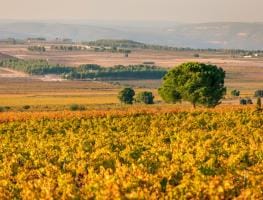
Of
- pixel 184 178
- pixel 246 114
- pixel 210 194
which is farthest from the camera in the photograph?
pixel 246 114

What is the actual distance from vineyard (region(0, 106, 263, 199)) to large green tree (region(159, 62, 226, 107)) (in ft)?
123

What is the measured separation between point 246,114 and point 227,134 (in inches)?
693

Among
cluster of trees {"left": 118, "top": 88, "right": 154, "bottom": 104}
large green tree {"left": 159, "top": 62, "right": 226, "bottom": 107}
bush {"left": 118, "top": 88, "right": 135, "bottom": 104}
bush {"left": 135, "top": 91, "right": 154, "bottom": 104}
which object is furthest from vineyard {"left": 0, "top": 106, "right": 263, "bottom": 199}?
bush {"left": 135, "top": 91, "right": 154, "bottom": 104}

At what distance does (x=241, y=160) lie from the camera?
129 feet

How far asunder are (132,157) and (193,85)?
69029 millimetres

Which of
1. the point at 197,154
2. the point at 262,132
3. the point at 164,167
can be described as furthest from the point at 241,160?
the point at 262,132

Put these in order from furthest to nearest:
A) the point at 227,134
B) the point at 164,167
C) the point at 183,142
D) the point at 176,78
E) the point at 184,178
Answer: the point at 176,78, the point at 227,134, the point at 183,142, the point at 164,167, the point at 184,178

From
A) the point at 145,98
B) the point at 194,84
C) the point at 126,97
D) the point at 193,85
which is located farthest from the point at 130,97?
the point at 194,84

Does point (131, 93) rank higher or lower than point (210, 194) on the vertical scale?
lower

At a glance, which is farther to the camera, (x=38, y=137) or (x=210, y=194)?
(x=38, y=137)

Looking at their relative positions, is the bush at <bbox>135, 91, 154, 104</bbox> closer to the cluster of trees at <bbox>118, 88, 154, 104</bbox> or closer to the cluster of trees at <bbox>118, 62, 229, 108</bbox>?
the cluster of trees at <bbox>118, 88, 154, 104</bbox>

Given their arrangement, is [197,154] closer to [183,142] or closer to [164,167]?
[164,167]

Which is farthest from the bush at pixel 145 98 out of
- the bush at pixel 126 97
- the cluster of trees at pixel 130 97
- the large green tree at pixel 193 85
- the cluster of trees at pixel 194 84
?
the large green tree at pixel 193 85

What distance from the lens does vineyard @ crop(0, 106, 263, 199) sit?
98.8ft
